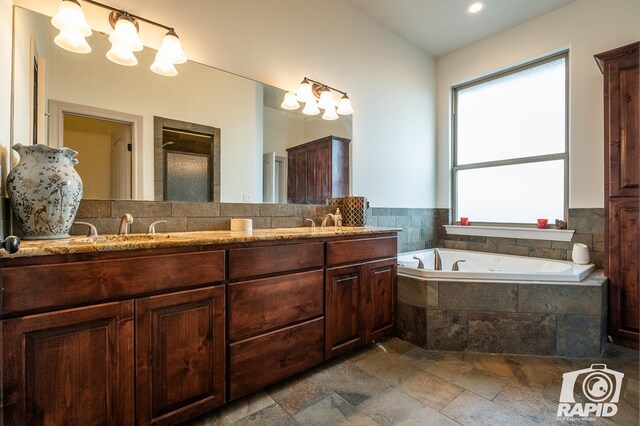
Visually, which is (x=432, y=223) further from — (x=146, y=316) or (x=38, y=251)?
(x=38, y=251)

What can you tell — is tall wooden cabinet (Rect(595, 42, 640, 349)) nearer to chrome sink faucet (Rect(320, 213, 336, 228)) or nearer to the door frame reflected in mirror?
chrome sink faucet (Rect(320, 213, 336, 228))

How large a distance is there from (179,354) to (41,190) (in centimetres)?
89

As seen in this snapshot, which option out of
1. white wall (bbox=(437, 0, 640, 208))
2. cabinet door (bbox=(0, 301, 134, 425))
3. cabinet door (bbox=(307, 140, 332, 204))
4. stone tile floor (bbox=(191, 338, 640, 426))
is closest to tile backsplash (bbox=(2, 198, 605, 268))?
cabinet door (bbox=(307, 140, 332, 204))

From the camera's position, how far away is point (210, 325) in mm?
1370

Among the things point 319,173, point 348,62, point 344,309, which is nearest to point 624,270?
point 344,309

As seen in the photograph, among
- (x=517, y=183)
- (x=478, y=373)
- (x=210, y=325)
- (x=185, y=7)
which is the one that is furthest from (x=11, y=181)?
(x=517, y=183)

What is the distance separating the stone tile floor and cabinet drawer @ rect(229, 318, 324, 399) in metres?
0.11

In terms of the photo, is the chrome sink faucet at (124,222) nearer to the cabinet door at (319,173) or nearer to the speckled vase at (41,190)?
the speckled vase at (41,190)

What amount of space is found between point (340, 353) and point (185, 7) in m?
2.42

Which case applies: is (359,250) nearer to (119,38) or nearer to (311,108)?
(311,108)

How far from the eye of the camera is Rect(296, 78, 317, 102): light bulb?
242 centimetres

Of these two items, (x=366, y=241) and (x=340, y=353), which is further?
(x=366, y=241)

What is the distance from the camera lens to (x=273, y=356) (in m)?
1.59

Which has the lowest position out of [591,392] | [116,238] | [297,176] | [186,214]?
[591,392]
